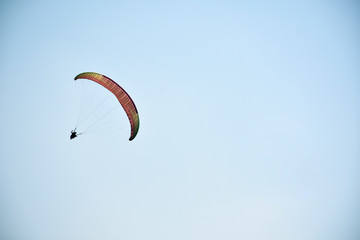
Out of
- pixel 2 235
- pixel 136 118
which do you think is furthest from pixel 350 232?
pixel 2 235

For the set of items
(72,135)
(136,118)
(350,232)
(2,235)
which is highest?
(350,232)

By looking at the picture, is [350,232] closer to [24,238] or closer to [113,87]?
[113,87]

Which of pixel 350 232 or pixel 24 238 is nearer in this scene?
pixel 24 238

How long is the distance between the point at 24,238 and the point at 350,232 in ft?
317

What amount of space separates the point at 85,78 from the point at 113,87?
8.00 feet

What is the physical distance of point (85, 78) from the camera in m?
14.8

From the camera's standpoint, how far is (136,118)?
1515cm

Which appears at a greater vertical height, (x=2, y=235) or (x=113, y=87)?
(x=113, y=87)

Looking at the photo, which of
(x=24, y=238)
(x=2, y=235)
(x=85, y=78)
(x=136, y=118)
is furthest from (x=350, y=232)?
(x=2, y=235)

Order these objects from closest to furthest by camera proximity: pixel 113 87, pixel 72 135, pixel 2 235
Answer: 1. pixel 113 87
2. pixel 72 135
3. pixel 2 235

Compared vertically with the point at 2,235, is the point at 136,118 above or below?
above

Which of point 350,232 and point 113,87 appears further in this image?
point 350,232

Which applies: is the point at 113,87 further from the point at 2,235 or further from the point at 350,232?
the point at 350,232

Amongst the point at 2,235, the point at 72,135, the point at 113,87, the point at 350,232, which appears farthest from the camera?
the point at 350,232
